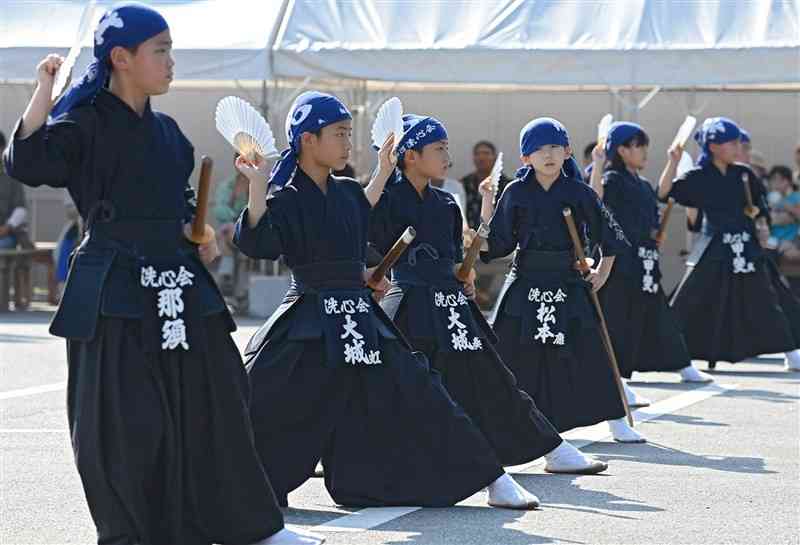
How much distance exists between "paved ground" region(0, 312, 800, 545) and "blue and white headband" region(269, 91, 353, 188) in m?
1.30

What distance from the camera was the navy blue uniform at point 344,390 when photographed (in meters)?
6.77

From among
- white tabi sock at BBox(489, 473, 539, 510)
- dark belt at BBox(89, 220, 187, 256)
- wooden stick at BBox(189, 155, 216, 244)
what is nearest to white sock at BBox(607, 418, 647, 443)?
white tabi sock at BBox(489, 473, 539, 510)

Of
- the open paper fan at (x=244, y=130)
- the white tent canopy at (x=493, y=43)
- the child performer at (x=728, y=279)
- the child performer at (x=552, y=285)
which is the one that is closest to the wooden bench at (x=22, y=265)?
the white tent canopy at (x=493, y=43)

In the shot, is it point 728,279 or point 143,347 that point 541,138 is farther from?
point 728,279

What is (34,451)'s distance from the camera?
862 cm

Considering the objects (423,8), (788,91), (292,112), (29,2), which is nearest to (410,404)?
(292,112)

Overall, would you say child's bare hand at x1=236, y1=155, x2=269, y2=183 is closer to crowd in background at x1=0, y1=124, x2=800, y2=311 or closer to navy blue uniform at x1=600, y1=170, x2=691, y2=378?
navy blue uniform at x1=600, y1=170, x2=691, y2=378

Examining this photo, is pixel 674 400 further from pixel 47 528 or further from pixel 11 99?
pixel 11 99

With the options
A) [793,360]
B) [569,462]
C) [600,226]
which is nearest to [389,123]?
[600,226]

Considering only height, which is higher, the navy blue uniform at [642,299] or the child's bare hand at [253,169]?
the child's bare hand at [253,169]

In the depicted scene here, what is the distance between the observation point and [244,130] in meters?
6.21

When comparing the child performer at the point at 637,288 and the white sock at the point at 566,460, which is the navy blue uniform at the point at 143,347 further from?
the child performer at the point at 637,288

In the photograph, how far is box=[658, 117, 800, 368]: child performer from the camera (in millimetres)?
12664

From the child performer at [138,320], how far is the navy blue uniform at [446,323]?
2021 millimetres
